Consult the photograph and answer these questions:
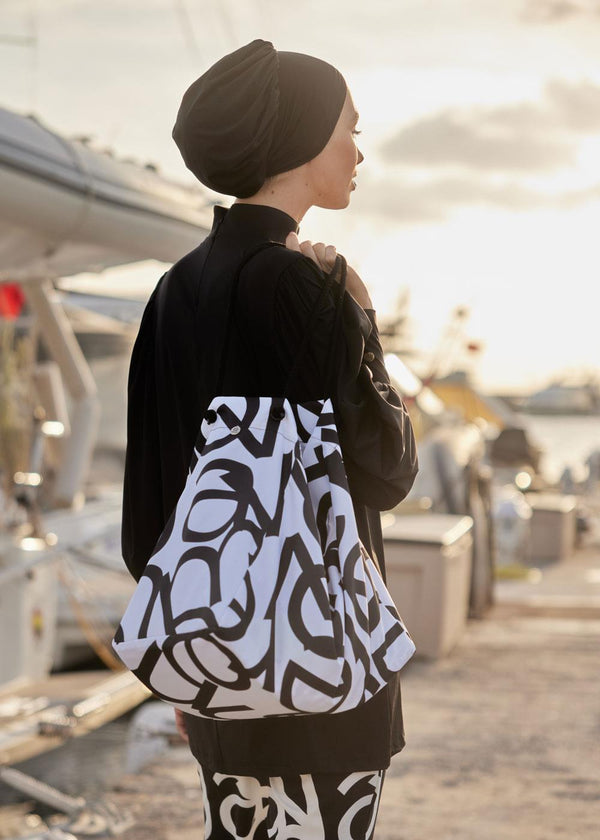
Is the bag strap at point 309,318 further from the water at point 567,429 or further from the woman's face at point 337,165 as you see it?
the water at point 567,429

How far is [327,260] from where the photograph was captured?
5.72ft

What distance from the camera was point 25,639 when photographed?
21.8 ft

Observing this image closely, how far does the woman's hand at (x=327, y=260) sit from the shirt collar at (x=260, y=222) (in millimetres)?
21

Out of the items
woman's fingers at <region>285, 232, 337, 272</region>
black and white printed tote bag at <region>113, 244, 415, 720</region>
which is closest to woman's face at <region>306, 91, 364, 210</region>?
woman's fingers at <region>285, 232, 337, 272</region>

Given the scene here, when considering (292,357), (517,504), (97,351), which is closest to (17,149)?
(292,357)

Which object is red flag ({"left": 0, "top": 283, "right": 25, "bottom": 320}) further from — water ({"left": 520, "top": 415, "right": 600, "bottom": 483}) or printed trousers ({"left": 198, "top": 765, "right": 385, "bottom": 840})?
water ({"left": 520, "top": 415, "right": 600, "bottom": 483})

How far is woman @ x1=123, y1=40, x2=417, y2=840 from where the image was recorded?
1.69m

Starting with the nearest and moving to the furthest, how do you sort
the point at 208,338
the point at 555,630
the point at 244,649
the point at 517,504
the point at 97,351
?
the point at 244,649 < the point at 208,338 < the point at 555,630 < the point at 517,504 < the point at 97,351

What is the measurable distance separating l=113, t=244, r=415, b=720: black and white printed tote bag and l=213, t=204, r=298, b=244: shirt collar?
0.22 meters

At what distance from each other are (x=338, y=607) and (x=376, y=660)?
11cm

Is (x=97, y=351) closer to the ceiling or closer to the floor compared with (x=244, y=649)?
closer to the ceiling

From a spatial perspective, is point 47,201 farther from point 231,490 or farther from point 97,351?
point 97,351

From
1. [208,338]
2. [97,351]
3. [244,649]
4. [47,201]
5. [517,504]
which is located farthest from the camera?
[97,351]

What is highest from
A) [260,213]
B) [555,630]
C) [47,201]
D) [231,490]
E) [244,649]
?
[47,201]
